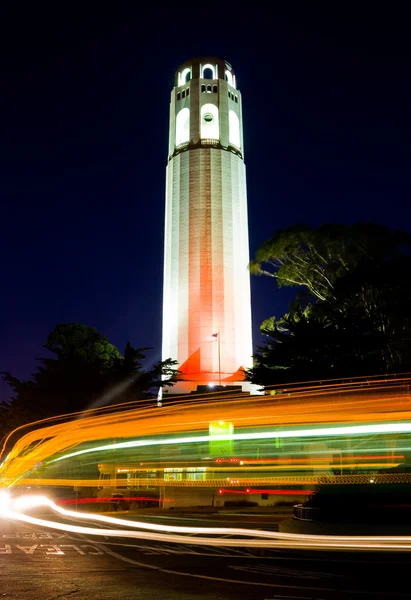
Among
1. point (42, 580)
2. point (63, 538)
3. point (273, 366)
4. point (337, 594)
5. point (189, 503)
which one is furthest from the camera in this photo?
point (273, 366)

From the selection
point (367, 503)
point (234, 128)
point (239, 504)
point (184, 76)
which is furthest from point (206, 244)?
point (367, 503)

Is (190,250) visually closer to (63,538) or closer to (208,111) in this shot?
(208,111)

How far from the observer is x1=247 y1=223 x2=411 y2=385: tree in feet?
108

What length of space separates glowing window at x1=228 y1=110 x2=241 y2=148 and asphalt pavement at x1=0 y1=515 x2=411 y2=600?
238 feet

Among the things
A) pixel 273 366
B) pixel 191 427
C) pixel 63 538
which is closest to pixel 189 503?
pixel 191 427

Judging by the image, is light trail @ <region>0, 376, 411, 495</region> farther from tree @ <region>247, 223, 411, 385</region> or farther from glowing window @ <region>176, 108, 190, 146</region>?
glowing window @ <region>176, 108, 190, 146</region>

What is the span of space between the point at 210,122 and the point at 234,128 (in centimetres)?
398

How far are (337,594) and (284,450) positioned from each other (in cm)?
2932

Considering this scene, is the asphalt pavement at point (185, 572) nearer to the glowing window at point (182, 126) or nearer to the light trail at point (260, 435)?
the light trail at point (260, 435)

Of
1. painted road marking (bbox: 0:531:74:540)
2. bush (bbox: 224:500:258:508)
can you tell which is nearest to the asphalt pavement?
painted road marking (bbox: 0:531:74:540)

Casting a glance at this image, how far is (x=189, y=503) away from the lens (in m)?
30.7

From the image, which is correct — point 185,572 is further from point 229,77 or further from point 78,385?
point 229,77

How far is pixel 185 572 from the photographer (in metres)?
11.5

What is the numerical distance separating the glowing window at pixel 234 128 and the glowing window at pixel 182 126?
5476 mm
